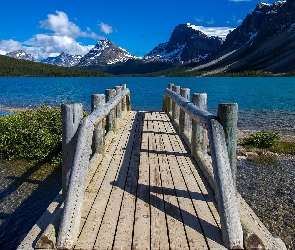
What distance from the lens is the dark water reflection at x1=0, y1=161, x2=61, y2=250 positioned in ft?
21.1

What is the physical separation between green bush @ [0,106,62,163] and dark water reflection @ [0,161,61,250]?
0.36m

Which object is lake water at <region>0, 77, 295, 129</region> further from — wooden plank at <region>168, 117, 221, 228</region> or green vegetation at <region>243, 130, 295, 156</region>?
wooden plank at <region>168, 117, 221, 228</region>

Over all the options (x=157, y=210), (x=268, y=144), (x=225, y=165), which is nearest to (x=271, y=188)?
(x=268, y=144)

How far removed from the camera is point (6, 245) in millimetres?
5891

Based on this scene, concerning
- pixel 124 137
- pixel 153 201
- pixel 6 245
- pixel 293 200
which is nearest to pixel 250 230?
pixel 153 201

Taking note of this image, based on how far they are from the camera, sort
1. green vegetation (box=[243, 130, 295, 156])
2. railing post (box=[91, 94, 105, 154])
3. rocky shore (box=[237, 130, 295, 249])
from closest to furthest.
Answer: rocky shore (box=[237, 130, 295, 249]) → railing post (box=[91, 94, 105, 154]) → green vegetation (box=[243, 130, 295, 156])

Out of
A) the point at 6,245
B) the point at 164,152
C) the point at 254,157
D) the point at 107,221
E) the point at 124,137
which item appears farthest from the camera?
the point at 254,157

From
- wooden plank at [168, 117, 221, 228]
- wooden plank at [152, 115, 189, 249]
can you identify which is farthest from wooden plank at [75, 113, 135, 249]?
wooden plank at [168, 117, 221, 228]

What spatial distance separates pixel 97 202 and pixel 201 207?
139 cm

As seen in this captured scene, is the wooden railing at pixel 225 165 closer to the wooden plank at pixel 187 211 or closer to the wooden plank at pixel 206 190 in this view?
the wooden plank at pixel 206 190

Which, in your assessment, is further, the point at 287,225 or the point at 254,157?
the point at 254,157

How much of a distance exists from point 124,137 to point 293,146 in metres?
8.32

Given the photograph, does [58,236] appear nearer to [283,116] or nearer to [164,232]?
[164,232]

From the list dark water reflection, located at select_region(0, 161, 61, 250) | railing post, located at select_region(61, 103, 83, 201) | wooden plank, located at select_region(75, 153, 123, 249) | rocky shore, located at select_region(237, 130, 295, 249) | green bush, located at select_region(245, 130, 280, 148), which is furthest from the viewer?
green bush, located at select_region(245, 130, 280, 148)
